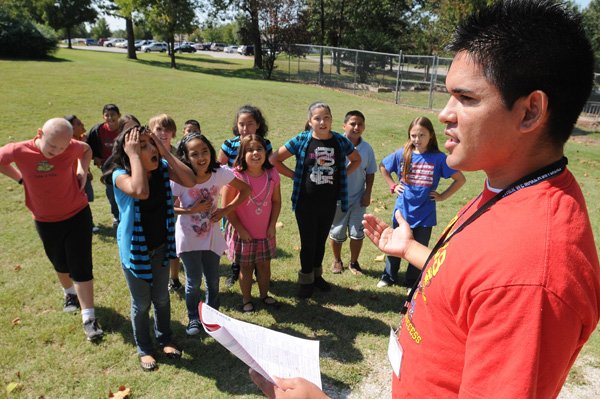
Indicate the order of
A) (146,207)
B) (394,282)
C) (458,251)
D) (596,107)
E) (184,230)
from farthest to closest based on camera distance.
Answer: (596,107), (394,282), (184,230), (146,207), (458,251)

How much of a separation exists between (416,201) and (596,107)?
63.3 feet

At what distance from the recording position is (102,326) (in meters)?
4.13

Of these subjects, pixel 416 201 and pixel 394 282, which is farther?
pixel 394 282

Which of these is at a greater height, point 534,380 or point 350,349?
point 534,380

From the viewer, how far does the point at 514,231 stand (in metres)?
1.05

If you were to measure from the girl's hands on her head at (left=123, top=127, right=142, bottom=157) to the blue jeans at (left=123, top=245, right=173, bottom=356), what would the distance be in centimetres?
83

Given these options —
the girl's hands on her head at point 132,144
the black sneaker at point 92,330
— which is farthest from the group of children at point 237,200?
the black sneaker at point 92,330

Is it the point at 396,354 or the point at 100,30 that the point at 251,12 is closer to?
the point at 396,354

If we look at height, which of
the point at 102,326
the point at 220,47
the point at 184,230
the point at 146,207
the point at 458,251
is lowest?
the point at 102,326

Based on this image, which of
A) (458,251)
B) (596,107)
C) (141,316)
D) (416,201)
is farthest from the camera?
(596,107)

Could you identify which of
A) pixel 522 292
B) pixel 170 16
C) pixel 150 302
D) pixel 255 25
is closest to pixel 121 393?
pixel 150 302

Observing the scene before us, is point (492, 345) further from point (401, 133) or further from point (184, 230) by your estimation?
Result: point (401, 133)

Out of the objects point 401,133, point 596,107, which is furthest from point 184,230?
point 596,107

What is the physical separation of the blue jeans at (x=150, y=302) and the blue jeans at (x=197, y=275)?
0.32m
